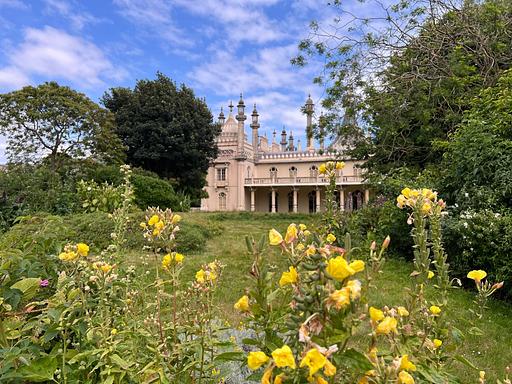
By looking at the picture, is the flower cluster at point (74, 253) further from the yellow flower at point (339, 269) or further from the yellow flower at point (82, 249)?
the yellow flower at point (339, 269)

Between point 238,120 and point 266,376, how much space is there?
35137 millimetres

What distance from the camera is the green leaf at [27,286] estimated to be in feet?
5.45

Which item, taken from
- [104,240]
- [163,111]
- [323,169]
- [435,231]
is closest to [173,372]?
[435,231]

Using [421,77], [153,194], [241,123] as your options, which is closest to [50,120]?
[153,194]

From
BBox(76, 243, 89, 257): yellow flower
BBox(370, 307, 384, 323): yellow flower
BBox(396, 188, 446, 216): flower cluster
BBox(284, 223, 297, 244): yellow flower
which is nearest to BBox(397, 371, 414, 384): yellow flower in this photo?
BBox(370, 307, 384, 323): yellow flower

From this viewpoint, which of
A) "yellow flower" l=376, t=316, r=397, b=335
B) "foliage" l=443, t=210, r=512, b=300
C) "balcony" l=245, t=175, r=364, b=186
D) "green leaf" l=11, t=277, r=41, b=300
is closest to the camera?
"yellow flower" l=376, t=316, r=397, b=335

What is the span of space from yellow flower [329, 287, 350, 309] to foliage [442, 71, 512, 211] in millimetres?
5131

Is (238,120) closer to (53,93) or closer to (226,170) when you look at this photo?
(226,170)

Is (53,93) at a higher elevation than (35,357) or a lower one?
higher

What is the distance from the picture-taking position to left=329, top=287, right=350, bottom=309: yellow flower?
30.5 inches

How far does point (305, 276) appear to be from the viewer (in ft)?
3.04

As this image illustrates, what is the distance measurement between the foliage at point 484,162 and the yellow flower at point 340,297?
5131 millimetres

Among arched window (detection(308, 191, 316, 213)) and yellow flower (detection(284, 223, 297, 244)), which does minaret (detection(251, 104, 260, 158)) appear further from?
yellow flower (detection(284, 223, 297, 244))

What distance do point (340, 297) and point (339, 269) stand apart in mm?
57
